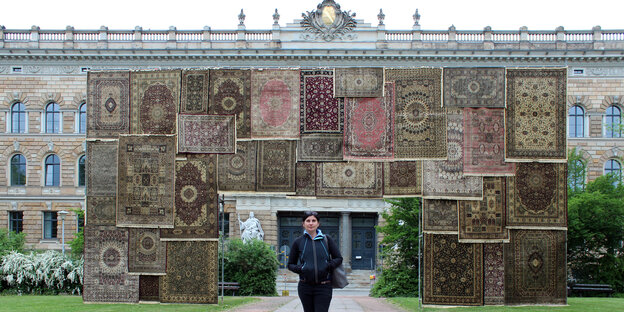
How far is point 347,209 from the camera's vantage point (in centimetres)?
3853

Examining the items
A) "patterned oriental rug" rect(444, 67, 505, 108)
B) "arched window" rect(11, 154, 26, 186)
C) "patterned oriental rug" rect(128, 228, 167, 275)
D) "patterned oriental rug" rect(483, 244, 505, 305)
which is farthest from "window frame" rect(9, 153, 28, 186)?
"patterned oriental rug" rect(483, 244, 505, 305)

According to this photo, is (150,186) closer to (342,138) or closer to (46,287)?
(342,138)

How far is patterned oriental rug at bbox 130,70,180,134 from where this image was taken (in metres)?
15.8

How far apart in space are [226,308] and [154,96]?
4782mm

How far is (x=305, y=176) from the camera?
615 inches

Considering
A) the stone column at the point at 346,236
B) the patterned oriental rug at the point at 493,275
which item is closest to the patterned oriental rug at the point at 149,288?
the patterned oriental rug at the point at 493,275

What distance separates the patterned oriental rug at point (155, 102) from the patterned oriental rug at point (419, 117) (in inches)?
188

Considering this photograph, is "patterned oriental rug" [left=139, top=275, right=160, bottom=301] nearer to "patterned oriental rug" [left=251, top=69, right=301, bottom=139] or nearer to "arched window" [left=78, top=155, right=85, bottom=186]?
"patterned oriental rug" [left=251, top=69, right=301, bottom=139]

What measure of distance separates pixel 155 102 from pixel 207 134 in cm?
135

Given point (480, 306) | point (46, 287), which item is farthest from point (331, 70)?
point (46, 287)

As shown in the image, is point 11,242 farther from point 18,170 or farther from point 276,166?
point 276,166

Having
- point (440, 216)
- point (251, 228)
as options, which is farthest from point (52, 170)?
point (440, 216)

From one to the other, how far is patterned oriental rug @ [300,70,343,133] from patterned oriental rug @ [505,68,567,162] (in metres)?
3.59

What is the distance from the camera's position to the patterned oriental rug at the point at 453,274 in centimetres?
1512
